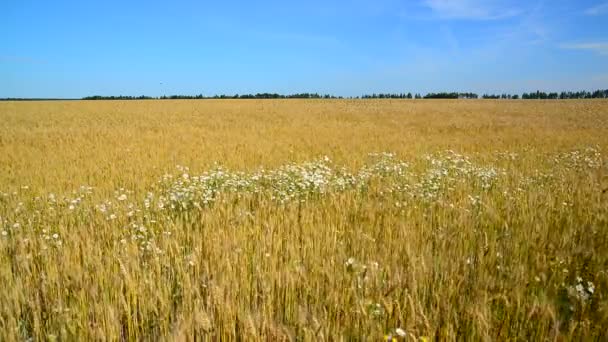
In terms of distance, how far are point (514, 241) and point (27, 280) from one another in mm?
4336

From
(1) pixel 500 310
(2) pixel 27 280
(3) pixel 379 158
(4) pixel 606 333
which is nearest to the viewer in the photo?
(4) pixel 606 333

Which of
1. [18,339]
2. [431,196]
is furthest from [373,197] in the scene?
[18,339]

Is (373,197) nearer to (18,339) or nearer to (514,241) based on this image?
(514,241)

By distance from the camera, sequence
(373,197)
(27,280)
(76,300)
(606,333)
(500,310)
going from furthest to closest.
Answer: (373,197)
(27,280)
(76,300)
(500,310)
(606,333)

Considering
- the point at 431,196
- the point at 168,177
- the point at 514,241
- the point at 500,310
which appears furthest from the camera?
the point at 168,177

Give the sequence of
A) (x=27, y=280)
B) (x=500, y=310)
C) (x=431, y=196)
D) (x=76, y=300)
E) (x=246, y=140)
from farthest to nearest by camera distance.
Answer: (x=246, y=140) → (x=431, y=196) → (x=27, y=280) → (x=76, y=300) → (x=500, y=310)

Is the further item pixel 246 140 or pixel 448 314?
pixel 246 140

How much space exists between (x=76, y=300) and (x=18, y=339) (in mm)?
465

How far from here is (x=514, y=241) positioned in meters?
3.32

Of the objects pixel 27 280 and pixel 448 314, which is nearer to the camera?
pixel 448 314

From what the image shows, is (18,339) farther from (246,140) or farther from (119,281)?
(246,140)

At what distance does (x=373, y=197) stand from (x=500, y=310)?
124 inches

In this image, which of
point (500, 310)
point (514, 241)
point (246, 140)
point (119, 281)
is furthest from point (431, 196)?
point (246, 140)

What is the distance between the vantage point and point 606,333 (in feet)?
6.27
